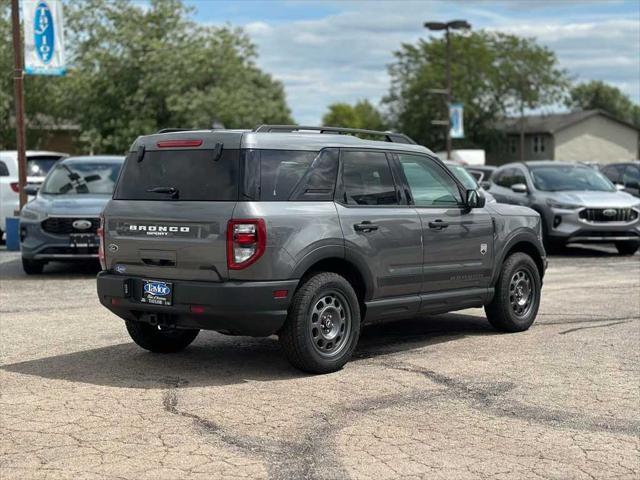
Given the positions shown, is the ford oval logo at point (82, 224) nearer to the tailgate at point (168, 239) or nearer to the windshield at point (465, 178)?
the windshield at point (465, 178)

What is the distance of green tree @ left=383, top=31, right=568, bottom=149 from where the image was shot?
264ft

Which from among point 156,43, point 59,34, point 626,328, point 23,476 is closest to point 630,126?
point 156,43

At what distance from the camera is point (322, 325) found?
24.8 ft

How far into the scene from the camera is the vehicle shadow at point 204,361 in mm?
7496

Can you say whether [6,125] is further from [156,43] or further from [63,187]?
[63,187]

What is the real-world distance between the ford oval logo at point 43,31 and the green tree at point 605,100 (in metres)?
115

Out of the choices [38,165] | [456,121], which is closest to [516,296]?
[38,165]

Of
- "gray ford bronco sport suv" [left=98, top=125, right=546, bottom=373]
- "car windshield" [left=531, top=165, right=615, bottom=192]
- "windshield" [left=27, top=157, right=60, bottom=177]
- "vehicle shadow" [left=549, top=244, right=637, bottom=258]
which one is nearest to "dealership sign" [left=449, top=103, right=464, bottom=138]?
"vehicle shadow" [left=549, top=244, right=637, bottom=258]

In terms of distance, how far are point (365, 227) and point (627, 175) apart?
16.6 meters

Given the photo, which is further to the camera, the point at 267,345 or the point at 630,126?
the point at 630,126

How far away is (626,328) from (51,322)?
18.4 feet

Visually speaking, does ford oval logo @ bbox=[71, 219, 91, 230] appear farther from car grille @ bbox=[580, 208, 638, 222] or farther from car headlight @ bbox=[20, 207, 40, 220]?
car grille @ bbox=[580, 208, 638, 222]

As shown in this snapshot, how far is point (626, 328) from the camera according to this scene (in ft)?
32.1

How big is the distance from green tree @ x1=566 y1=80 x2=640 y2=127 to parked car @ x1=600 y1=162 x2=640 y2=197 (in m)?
108
